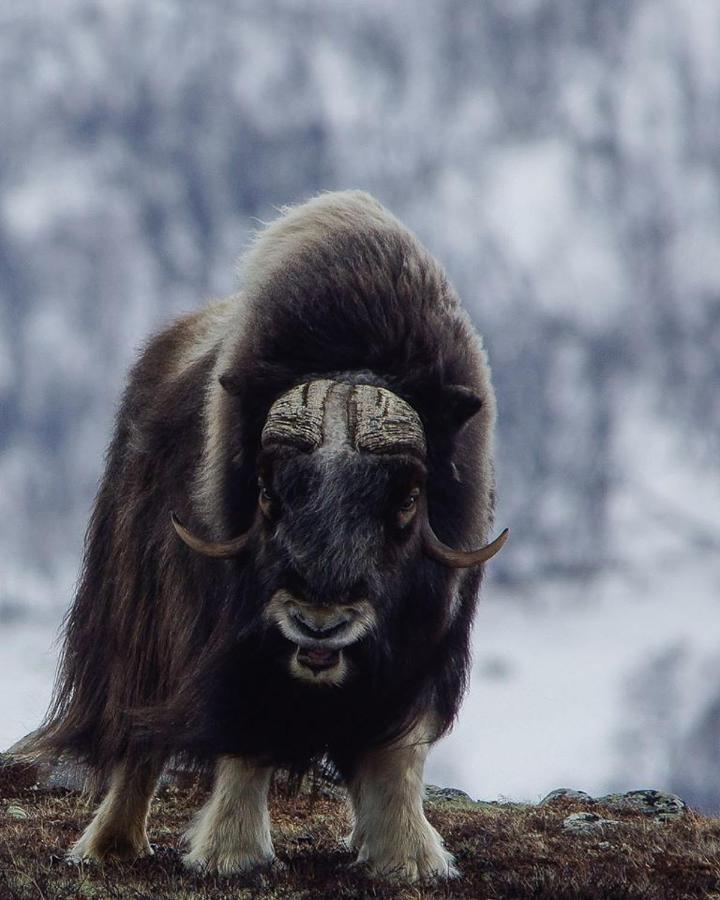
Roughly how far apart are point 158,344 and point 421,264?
1764 mm

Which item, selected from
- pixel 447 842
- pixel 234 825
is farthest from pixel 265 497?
pixel 447 842

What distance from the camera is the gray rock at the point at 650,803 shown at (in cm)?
830

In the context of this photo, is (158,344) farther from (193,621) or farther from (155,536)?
(193,621)

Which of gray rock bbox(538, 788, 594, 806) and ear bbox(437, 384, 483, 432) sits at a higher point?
ear bbox(437, 384, 483, 432)

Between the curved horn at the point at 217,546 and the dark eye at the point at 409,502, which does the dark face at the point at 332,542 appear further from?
the curved horn at the point at 217,546

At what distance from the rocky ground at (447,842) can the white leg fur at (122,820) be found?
119mm

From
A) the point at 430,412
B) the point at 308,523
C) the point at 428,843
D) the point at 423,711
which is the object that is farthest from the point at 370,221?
the point at 428,843

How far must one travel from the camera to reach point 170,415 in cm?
548

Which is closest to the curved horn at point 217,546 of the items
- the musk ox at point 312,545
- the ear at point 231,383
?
the musk ox at point 312,545

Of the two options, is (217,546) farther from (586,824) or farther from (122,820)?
(586,824)

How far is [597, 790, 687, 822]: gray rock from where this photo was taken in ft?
27.2

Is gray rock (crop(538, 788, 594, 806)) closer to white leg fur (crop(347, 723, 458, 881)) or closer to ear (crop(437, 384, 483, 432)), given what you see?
white leg fur (crop(347, 723, 458, 881))

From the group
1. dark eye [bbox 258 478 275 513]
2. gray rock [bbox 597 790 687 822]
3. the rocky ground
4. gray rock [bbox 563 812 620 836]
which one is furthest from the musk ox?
gray rock [bbox 597 790 687 822]

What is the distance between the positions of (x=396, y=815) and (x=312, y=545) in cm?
140
